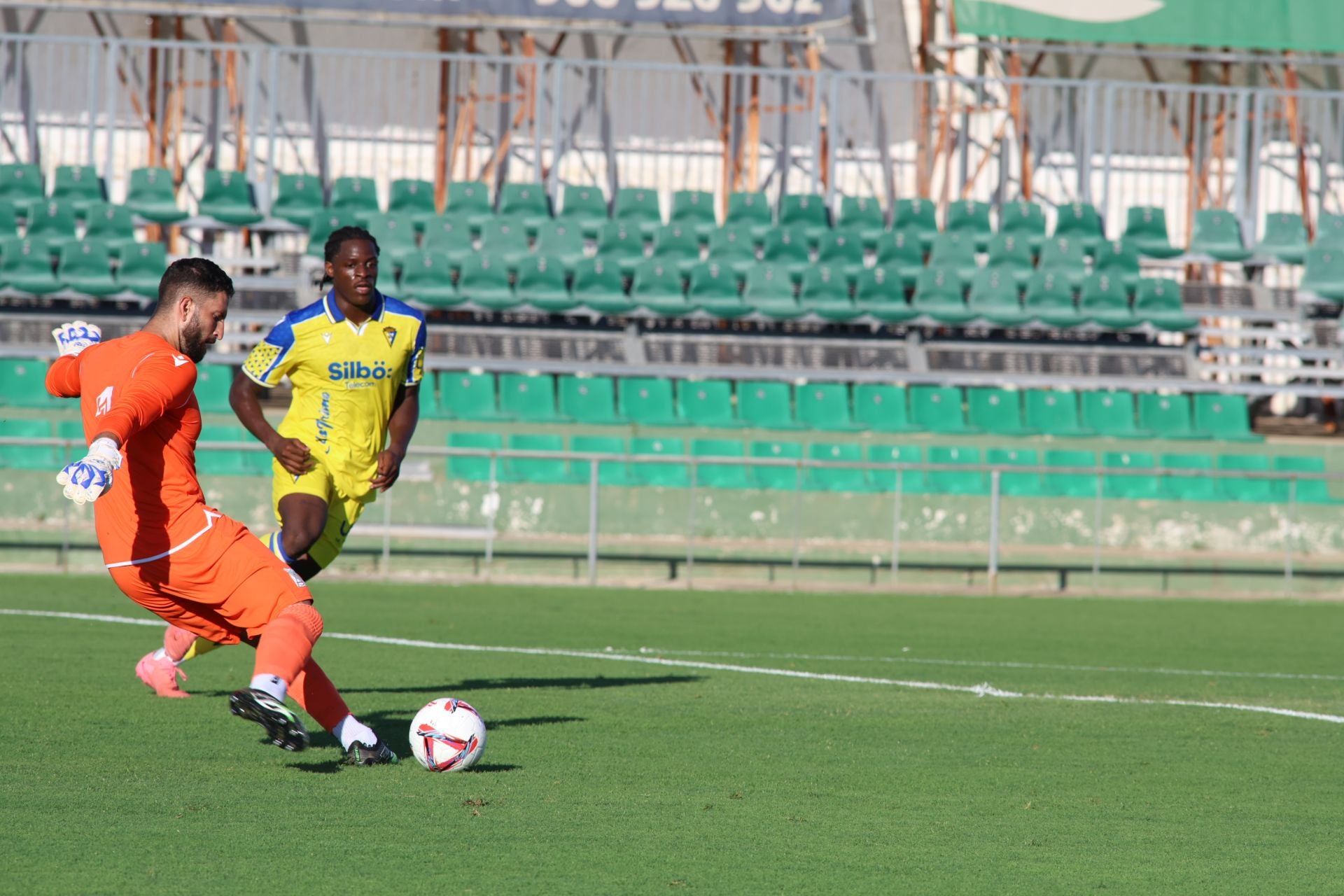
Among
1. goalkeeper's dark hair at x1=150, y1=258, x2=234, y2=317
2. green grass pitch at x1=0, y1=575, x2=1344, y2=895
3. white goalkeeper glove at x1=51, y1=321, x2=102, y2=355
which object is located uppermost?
goalkeeper's dark hair at x1=150, y1=258, x2=234, y2=317

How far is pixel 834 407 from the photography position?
20438mm

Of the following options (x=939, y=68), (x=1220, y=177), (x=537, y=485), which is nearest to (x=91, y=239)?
(x=537, y=485)

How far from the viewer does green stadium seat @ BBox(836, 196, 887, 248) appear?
2366 centimetres

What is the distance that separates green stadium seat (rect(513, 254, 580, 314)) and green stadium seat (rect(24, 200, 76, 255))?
6.39 metres

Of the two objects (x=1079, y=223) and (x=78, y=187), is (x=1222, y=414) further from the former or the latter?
(x=78, y=187)

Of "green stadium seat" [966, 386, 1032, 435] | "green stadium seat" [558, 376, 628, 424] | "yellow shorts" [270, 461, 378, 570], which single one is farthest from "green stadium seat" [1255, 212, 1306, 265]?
"yellow shorts" [270, 461, 378, 570]

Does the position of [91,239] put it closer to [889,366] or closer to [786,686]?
[889,366]

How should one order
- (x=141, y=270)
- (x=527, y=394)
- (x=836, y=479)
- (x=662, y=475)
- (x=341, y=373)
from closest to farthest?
(x=341, y=373) → (x=662, y=475) → (x=836, y=479) → (x=527, y=394) → (x=141, y=270)

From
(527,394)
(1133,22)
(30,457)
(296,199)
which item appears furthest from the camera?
(1133,22)

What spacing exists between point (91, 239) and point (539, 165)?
22.3 feet

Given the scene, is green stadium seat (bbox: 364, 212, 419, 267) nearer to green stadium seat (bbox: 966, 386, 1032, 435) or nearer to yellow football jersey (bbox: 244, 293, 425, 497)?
green stadium seat (bbox: 966, 386, 1032, 435)

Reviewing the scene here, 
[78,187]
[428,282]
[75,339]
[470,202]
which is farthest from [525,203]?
[75,339]

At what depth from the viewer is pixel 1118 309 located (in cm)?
2264

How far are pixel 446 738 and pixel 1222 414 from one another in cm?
1752
